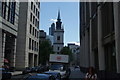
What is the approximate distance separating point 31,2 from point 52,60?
1115 inches

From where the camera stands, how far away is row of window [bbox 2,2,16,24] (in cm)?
3348

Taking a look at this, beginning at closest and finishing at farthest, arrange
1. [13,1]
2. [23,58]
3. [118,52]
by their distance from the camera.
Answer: [118,52]
[13,1]
[23,58]

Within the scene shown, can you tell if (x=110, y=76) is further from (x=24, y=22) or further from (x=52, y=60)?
(x=24, y=22)

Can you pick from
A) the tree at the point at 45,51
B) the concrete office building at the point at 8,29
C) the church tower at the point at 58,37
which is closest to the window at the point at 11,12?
the concrete office building at the point at 8,29

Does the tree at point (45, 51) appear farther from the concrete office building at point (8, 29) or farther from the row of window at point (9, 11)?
the row of window at point (9, 11)

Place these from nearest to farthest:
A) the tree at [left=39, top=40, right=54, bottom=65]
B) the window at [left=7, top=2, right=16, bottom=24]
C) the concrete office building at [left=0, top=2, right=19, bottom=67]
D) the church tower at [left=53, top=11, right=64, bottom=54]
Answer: the concrete office building at [left=0, top=2, right=19, bottom=67], the window at [left=7, top=2, right=16, bottom=24], the tree at [left=39, top=40, right=54, bottom=65], the church tower at [left=53, top=11, right=64, bottom=54]

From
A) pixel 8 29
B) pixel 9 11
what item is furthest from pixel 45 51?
pixel 8 29

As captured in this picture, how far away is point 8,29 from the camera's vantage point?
1380 inches

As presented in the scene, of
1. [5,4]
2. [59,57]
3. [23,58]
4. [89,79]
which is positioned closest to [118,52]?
[89,79]

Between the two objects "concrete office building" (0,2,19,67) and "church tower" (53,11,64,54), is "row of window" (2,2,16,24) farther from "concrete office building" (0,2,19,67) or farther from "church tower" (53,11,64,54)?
"church tower" (53,11,64,54)

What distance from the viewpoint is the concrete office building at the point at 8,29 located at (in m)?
32.6

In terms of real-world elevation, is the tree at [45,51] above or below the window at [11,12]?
below

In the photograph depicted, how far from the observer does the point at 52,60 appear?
3259 cm

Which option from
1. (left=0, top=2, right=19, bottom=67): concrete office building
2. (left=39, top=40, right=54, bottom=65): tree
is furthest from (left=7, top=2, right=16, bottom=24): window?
(left=39, top=40, right=54, bottom=65): tree
